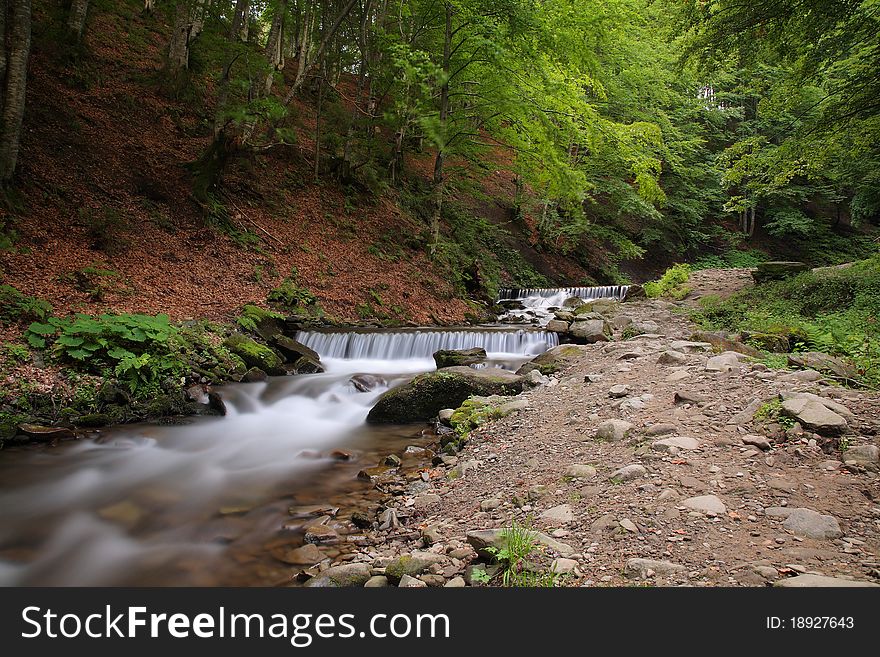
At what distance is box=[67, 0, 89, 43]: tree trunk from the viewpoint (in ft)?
39.6

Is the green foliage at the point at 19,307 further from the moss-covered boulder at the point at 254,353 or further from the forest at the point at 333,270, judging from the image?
the moss-covered boulder at the point at 254,353

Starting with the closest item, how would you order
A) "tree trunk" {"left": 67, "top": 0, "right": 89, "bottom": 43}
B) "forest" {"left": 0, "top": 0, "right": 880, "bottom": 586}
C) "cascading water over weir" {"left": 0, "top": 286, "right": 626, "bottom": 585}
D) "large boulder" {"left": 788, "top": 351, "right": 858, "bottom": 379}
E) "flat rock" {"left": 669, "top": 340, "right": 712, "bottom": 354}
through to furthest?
"cascading water over weir" {"left": 0, "top": 286, "right": 626, "bottom": 585} < "large boulder" {"left": 788, "top": 351, "right": 858, "bottom": 379} < "forest" {"left": 0, "top": 0, "right": 880, "bottom": 586} < "flat rock" {"left": 669, "top": 340, "right": 712, "bottom": 354} < "tree trunk" {"left": 67, "top": 0, "right": 89, "bottom": 43}

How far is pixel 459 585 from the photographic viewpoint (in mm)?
2387

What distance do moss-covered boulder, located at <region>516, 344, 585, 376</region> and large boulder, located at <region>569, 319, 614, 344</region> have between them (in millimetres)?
1729

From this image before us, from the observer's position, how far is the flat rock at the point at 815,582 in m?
1.83

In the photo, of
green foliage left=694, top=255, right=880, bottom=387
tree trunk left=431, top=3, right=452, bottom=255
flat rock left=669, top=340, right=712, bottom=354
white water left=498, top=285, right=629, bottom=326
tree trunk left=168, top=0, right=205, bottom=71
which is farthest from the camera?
white water left=498, top=285, right=629, bottom=326

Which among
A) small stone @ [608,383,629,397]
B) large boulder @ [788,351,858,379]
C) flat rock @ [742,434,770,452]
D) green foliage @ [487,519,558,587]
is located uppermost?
large boulder @ [788,351,858,379]

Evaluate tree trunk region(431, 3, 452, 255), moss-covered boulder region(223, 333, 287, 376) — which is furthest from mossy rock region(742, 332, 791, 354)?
tree trunk region(431, 3, 452, 255)

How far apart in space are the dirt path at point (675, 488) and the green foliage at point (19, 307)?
5.38 meters

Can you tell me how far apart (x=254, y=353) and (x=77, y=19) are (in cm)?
1126

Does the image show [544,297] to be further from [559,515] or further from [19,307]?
[559,515]

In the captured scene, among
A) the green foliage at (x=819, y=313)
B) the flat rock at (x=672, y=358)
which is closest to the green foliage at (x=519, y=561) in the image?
the flat rock at (x=672, y=358)

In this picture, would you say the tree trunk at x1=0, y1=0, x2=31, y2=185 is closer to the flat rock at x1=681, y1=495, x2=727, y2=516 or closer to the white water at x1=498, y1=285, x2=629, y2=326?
the flat rock at x1=681, y1=495, x2=727, y2=516

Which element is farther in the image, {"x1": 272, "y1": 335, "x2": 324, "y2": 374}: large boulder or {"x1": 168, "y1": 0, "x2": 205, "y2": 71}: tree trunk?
{"x1": 168, "y1": 0, "x2": 205, "y2": 71}: tree trunk
